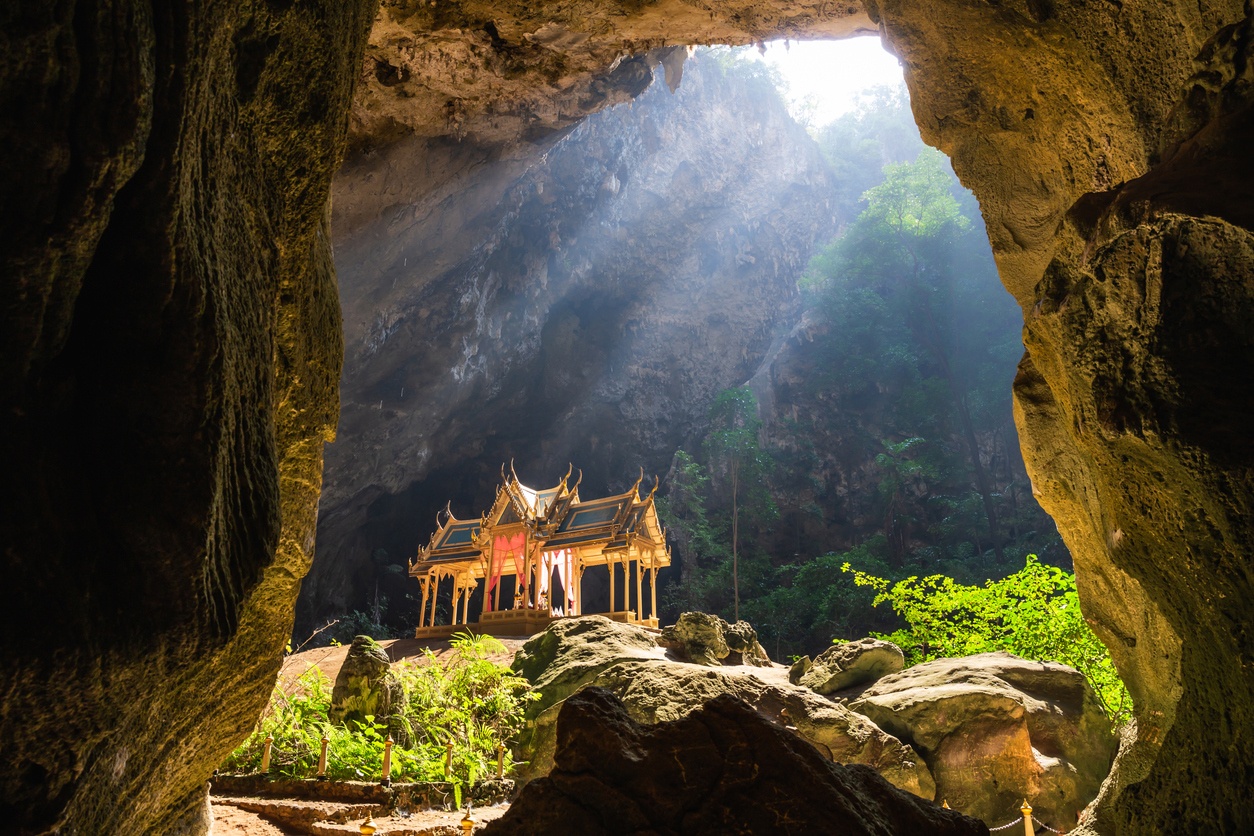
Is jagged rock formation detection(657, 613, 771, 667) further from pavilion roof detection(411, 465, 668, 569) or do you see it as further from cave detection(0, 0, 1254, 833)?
cave detection(0, 0, 1254, 833)

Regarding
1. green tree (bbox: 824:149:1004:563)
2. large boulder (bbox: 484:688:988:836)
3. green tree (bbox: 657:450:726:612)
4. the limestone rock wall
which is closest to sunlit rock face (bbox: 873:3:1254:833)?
large boulder (bbox: 484:688:988:836)

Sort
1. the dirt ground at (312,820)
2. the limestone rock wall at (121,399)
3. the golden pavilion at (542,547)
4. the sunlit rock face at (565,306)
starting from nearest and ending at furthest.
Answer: the limestone rock wall at (121,399), the dirt ground at (312,820), the golden pavilion at (542,547), the sunlit rock face at (565,306)

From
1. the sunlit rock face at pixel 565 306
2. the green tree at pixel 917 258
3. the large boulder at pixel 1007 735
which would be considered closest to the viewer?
the large boulder at pixel 1007 735

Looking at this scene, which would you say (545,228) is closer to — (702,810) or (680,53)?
(680,53)

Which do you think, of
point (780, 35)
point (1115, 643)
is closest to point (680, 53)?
point (780, 35)

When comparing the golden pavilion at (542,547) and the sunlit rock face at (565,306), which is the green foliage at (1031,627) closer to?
the golden pavilion at (542,547)

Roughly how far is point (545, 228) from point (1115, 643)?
24084 mm

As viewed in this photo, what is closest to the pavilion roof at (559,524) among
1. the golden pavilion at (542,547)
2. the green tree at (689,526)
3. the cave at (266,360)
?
the golden pavilion at (542,547)

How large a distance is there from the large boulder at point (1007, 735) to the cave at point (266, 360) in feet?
9.14

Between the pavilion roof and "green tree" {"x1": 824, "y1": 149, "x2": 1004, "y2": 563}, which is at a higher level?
"green tree" {"x1": 824, "y1": 149, "x2": 1004, "y2": 563}

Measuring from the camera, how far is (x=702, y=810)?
2.60m

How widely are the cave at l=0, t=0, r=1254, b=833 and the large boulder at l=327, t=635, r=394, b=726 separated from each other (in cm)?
504

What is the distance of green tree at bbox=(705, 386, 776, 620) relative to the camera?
2864 centimetres

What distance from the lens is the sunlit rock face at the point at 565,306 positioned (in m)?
21.4
